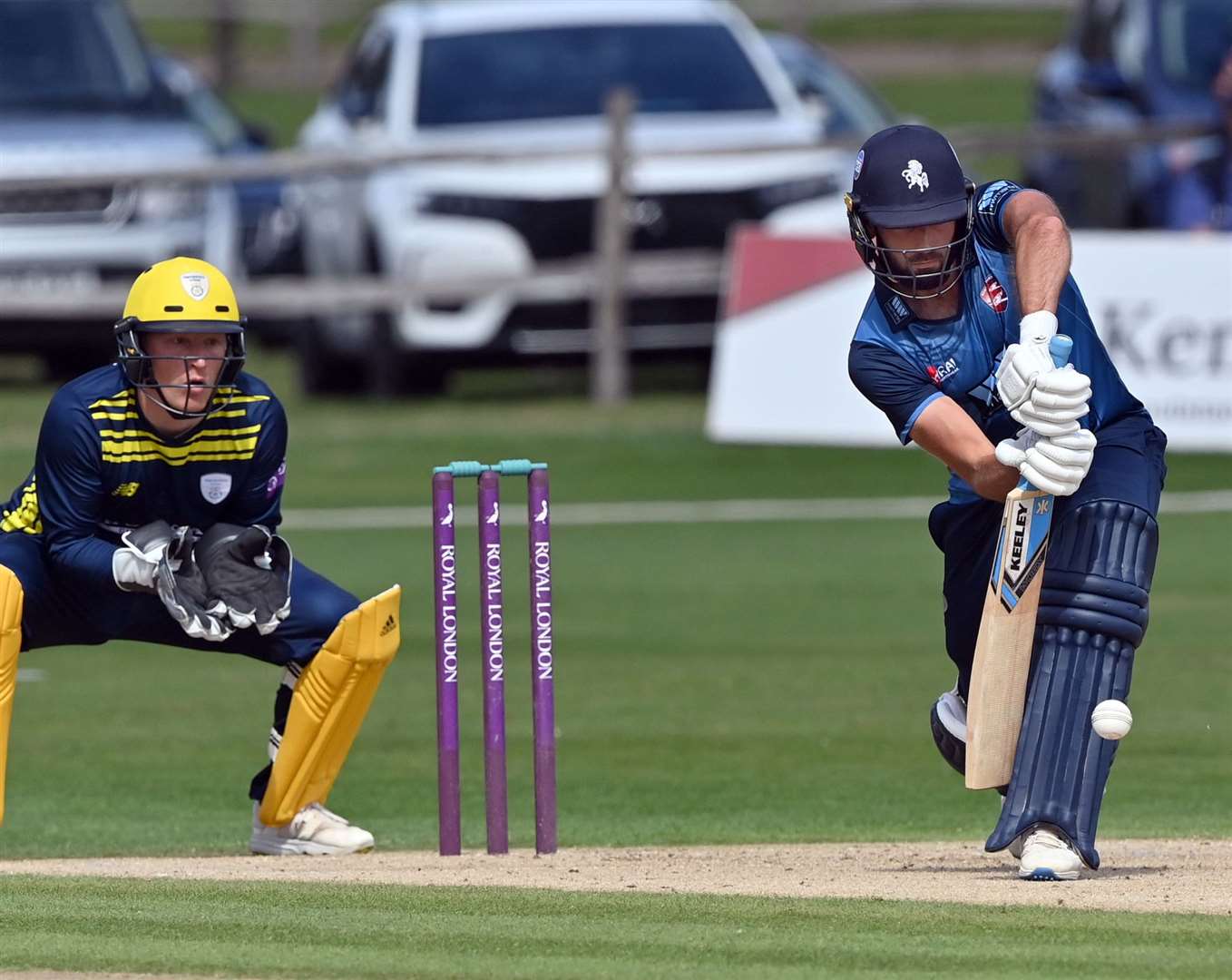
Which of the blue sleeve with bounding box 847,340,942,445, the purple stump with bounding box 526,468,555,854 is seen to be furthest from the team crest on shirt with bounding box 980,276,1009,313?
the purple stump with bounding box 526,468,555,854

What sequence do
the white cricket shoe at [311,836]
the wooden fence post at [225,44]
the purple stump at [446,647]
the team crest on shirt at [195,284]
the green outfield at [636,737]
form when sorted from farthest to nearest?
1. the wooden fence post at [225,44]
2. the white cricket shoe at [311,836]
3. the team crest on shirt at [195,284]
4. the purple stump at [446,647]
5. the green outfield at [636,737]

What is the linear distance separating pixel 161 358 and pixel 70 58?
12.1 metres

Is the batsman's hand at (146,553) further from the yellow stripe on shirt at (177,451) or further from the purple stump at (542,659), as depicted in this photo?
the purple stump at (542,659)

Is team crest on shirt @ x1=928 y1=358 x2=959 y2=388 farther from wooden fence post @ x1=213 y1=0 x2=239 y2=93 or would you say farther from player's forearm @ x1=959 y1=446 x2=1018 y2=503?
wooden fence post @ x1=213 y1=0 x2=239 y2=93

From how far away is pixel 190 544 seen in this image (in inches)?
294

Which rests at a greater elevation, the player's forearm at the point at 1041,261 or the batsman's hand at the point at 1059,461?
the player's forearm at the point at 1041,261

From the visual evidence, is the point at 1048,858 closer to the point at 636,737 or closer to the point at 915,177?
the point at 915,177

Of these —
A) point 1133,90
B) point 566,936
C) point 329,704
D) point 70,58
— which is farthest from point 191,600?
point 70,58

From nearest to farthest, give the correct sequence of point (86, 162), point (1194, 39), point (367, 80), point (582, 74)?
point (1194, 39) < point (86, 162) < point (582, 74) < point (367, 80)

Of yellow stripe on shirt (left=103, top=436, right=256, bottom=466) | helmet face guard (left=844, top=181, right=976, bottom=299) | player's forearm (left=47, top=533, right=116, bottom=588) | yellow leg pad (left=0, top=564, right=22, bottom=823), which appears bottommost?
yellow leg pad (left=0, top=564, right=22, bottom=823)

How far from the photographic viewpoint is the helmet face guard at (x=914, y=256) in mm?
6737

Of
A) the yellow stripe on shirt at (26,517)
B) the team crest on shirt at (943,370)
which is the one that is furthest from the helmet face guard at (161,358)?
the team crest on shirt at (943,370)

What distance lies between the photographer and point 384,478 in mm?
16750

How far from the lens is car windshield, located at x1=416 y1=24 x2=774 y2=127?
18.4 meters
